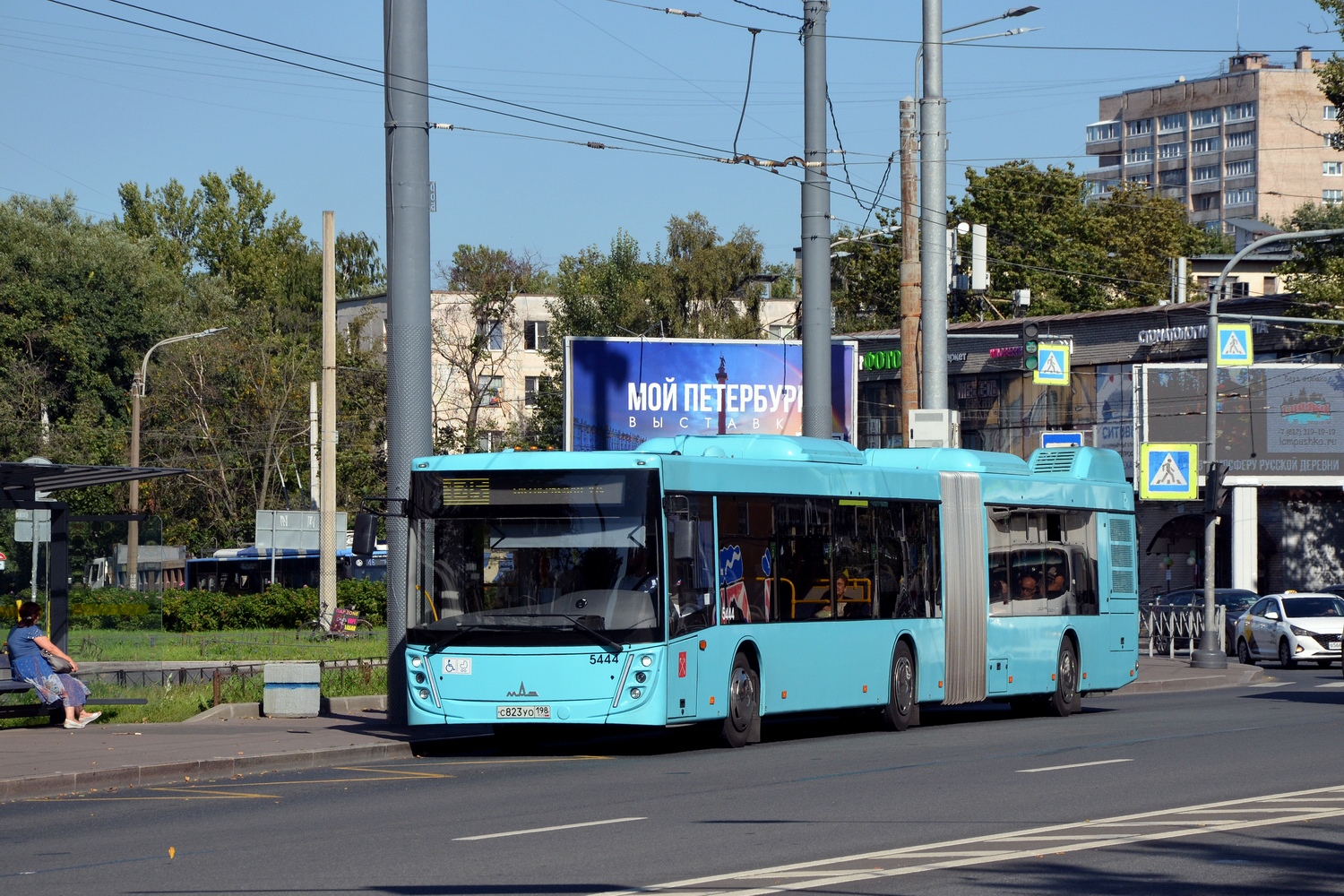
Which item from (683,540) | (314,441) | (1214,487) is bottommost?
(683,540)

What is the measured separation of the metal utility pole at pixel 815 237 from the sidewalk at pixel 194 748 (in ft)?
21.3

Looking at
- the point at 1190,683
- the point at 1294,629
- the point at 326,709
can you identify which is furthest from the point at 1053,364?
the point at 326,709

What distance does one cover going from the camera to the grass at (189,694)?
20.8 meters

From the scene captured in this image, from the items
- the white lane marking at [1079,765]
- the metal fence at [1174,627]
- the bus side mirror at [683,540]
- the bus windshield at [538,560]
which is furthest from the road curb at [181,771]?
the metal fence at [1174,627]

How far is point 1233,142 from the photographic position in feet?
505

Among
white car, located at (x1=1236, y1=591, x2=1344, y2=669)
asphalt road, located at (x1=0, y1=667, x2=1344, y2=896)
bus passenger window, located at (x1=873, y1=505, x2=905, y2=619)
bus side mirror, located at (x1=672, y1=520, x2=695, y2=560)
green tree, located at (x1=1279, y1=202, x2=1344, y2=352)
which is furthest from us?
green tree, located at (x1=1279, y1=202, x2=1344, y2=352)

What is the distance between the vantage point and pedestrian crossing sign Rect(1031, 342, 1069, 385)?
38.8 meters

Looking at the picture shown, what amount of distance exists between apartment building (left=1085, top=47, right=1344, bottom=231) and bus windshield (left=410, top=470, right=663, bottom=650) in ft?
447

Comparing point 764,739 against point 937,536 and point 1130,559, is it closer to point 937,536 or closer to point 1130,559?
point 937,536

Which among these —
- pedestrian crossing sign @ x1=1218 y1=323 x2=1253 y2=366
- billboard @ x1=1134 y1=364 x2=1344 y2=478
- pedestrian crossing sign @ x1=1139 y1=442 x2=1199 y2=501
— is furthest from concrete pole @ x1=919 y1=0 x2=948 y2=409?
billboard @ x1=1134 y1=364 x2=1344 y2=478

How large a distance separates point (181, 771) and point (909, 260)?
39.9ft

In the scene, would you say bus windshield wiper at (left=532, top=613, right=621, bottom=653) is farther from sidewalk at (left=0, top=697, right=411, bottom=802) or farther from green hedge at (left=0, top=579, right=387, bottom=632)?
green hedge at (left=0, top=579, right=387, bottom=632)

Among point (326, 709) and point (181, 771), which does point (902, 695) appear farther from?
point (181, 771)

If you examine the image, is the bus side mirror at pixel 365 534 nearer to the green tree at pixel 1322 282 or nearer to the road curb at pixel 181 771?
the road curb at pixel 181 771
